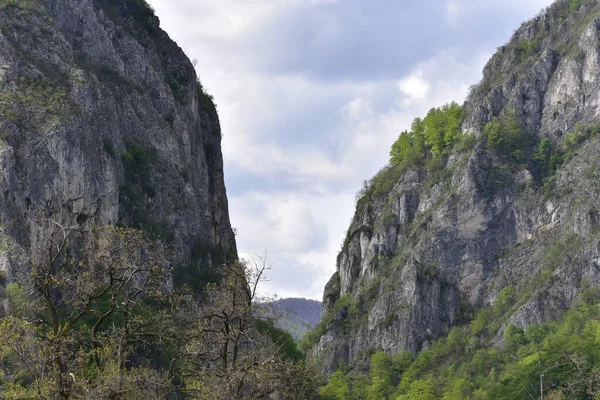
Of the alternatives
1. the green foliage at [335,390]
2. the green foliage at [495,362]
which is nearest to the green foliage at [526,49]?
the green foliage at [495,362]

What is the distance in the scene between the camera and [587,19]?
15050 centimetres

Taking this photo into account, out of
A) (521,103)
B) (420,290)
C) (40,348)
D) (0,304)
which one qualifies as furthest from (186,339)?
(521,103)

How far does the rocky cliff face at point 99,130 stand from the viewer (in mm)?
60656

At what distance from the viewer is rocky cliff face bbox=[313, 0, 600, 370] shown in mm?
125062

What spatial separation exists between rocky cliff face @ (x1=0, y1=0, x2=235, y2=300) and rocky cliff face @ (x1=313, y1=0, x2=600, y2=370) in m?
50.8

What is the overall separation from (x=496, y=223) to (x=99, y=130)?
85027 mm

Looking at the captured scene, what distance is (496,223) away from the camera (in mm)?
139375

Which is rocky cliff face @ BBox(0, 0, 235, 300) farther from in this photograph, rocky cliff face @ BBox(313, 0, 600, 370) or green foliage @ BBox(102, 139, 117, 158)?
rocky cliff face @ BBox(313, 0, 600, 370)

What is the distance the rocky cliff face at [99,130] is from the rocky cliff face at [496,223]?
5082 centimetres

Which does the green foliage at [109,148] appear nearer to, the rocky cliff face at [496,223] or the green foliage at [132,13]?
the green foliage at [132,13]

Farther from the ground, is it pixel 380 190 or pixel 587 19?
pixel 587 19

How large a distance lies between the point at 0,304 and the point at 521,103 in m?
118

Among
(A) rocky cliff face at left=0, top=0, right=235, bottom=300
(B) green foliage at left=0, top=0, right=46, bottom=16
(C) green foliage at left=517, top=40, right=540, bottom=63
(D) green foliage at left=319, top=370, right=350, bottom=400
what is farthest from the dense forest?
(C) green foliage at left=517, top=40, right=540, bottom=63

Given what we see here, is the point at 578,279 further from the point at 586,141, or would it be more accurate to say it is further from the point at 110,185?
the point at 110,185
